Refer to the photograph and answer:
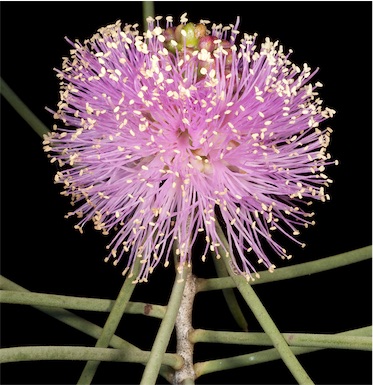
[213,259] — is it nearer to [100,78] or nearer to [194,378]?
[194,378]

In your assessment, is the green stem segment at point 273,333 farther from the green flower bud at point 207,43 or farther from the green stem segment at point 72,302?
the green flower bud at point 207,43

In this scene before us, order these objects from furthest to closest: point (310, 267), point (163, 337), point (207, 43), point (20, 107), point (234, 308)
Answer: point (234, 308) → point (20, 107) → point (310, 267) → point (207, 43) → point (163, 337)

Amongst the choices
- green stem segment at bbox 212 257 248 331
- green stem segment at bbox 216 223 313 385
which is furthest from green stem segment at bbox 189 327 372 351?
green stem segment at bbox 212 257 248 331

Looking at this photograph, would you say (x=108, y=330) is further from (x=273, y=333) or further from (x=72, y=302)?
(x=273, y=333)

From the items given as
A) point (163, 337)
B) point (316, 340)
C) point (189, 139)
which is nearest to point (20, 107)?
point (189, 139)

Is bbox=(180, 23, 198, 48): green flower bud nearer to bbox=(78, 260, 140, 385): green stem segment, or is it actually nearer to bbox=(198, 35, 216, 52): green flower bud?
bbox=(198, 35, 216, 52): green flower bud

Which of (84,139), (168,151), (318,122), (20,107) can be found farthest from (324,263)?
(20,107)
